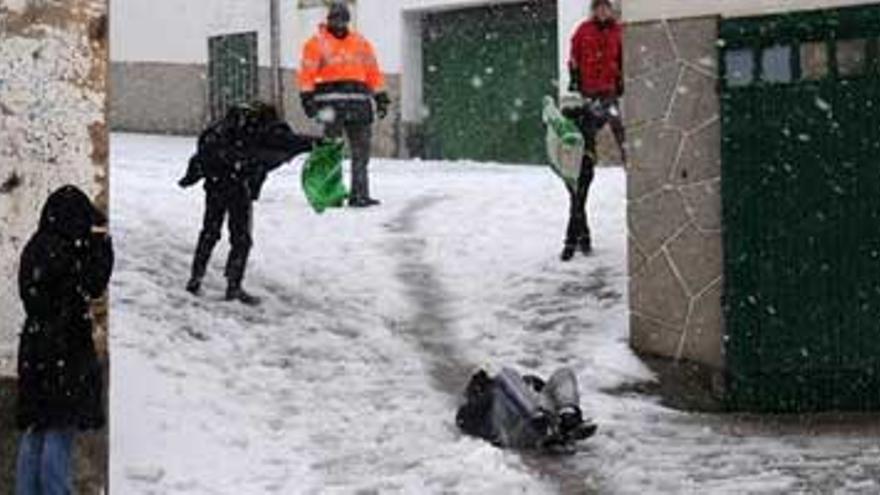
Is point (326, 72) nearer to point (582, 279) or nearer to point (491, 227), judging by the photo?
point (491, 227)

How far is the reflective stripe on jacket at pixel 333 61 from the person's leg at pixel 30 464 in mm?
8540

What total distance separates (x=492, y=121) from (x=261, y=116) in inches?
456

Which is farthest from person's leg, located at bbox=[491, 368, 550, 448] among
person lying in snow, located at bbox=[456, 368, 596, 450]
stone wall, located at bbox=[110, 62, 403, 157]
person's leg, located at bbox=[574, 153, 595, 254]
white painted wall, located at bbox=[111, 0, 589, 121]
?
stone wall, located at bbox=[110, 62, 403, 157]

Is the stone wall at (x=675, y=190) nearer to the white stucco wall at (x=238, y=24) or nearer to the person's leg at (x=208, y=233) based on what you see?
the person's leg at (x=208, y=233)

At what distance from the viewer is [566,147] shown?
11.1m

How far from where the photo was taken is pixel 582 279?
35.8ft

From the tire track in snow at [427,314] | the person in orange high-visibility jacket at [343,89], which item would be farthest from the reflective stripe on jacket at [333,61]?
the tire track in snow at [427,314]

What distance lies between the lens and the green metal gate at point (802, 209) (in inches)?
344

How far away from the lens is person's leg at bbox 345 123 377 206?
14.2 meters

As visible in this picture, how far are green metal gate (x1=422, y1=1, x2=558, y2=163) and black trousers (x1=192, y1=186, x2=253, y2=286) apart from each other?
35.4 feet

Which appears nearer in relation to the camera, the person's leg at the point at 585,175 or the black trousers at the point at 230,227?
the black trousers at the point at 230,227

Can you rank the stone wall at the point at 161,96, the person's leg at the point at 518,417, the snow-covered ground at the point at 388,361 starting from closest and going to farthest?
the snow-covered ground at the point at 388,361, the person's leg at the point at 518,417, the stone wall at the point at 161,96

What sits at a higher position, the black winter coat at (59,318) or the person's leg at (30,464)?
the black winter coat at (59,318)

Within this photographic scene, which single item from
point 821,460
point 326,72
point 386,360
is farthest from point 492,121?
point 821,460
